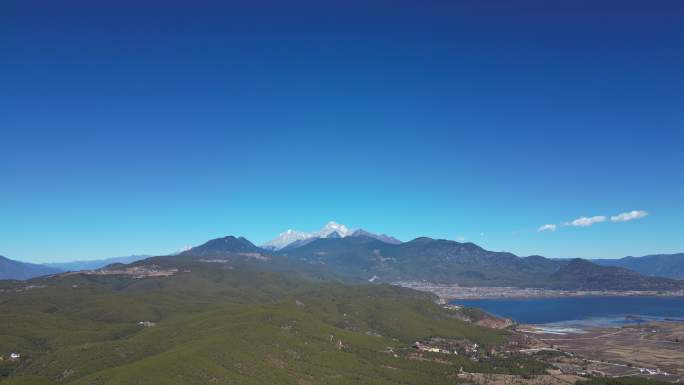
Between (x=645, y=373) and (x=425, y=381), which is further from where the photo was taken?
(x=645, y=373)

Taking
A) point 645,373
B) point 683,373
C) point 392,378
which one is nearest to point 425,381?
point 392,378

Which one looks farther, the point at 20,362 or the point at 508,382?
the point at 20,362

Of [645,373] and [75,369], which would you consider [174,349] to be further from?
[645,373]

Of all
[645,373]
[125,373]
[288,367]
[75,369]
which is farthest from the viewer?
[645,373]

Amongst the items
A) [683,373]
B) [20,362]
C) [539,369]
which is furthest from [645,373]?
[20,362]

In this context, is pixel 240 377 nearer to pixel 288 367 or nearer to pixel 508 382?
pixel 288 367

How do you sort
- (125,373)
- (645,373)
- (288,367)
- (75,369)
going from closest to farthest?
(125,373), (75,369), (288,367), (645,373)

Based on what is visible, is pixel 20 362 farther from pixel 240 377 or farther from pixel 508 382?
pixel 508 382
